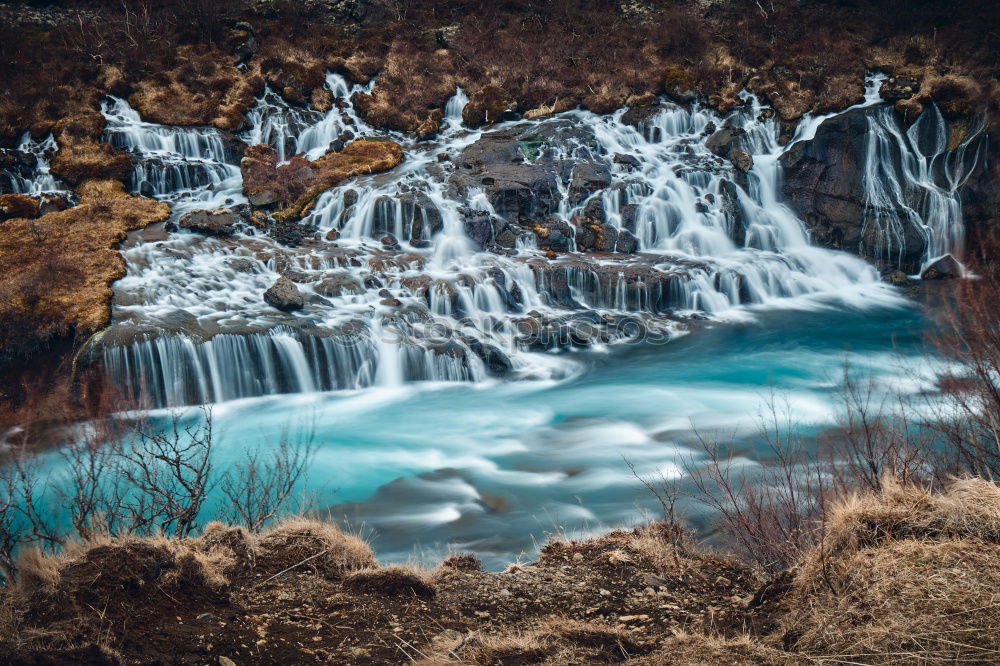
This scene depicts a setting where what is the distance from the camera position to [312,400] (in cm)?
1488

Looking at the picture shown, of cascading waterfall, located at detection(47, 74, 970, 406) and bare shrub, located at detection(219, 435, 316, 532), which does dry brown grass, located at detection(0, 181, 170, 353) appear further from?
bare shrub, located at detection(219, 435, 316, 532)

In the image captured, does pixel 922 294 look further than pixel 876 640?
Yes

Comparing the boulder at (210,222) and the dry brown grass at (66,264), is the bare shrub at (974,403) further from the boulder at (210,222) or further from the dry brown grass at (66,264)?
the boulder at (210,222)

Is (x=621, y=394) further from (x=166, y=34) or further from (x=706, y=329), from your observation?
(x=166, y=34)

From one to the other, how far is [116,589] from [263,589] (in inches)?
40.1

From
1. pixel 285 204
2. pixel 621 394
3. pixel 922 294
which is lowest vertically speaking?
pixel 621 394

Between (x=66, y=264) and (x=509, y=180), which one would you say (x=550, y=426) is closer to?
(x=509, y=180)

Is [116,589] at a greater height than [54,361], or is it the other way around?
[54,361]

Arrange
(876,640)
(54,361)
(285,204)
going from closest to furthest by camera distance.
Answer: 1. (876,640)
2. (54,361)
3. (285,204)

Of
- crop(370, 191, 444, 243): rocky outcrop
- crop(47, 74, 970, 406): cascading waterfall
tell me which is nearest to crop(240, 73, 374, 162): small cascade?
crop(47, 74, 970, 406): cascading waterfall

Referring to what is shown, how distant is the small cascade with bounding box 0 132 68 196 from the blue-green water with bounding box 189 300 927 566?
11.7 m

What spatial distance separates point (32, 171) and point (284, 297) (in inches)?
435

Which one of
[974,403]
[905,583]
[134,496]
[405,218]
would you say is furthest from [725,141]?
[905,583]

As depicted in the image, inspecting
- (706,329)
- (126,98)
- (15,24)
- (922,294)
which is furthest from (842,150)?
(15,24)
